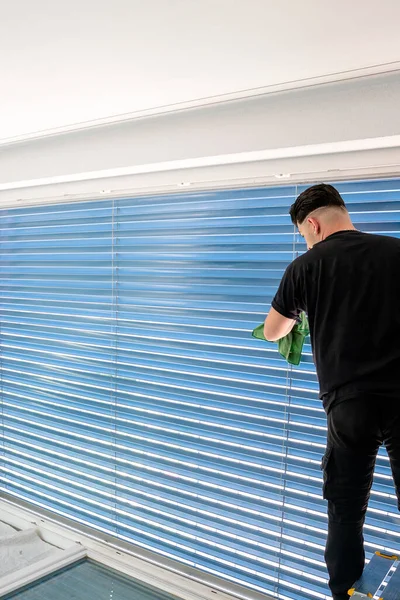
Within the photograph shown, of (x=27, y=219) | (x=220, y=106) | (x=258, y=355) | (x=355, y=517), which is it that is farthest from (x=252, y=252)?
(x=27, y=219)

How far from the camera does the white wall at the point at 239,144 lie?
1.87 m

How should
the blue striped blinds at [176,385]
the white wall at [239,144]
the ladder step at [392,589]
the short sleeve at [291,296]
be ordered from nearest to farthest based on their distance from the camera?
1. the ladder step at [392,589]
2. the short sleeve at [291,296]
3. the white wall at [239,144]
4. the blue striped blinds at [176,385]

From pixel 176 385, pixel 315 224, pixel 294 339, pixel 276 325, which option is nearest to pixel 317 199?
pixel 315 224

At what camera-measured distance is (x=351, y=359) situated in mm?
1529

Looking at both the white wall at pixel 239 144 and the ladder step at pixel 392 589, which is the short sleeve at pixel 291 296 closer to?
the white wall at pixel 239 144

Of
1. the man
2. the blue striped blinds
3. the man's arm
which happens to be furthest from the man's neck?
the blue striped blinds

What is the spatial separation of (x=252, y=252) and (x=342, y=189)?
0.50 m

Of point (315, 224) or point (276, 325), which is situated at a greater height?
point (315, 224)

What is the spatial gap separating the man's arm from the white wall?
0.74m

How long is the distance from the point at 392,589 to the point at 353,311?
81 centimetres

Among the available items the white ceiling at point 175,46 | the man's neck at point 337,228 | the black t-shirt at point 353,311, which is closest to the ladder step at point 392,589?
the black t-shirt at point 353,311

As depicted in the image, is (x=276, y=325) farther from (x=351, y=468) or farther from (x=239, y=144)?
(x=239, y=144)

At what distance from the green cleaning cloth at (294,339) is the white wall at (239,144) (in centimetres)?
68

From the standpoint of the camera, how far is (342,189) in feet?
6.97
